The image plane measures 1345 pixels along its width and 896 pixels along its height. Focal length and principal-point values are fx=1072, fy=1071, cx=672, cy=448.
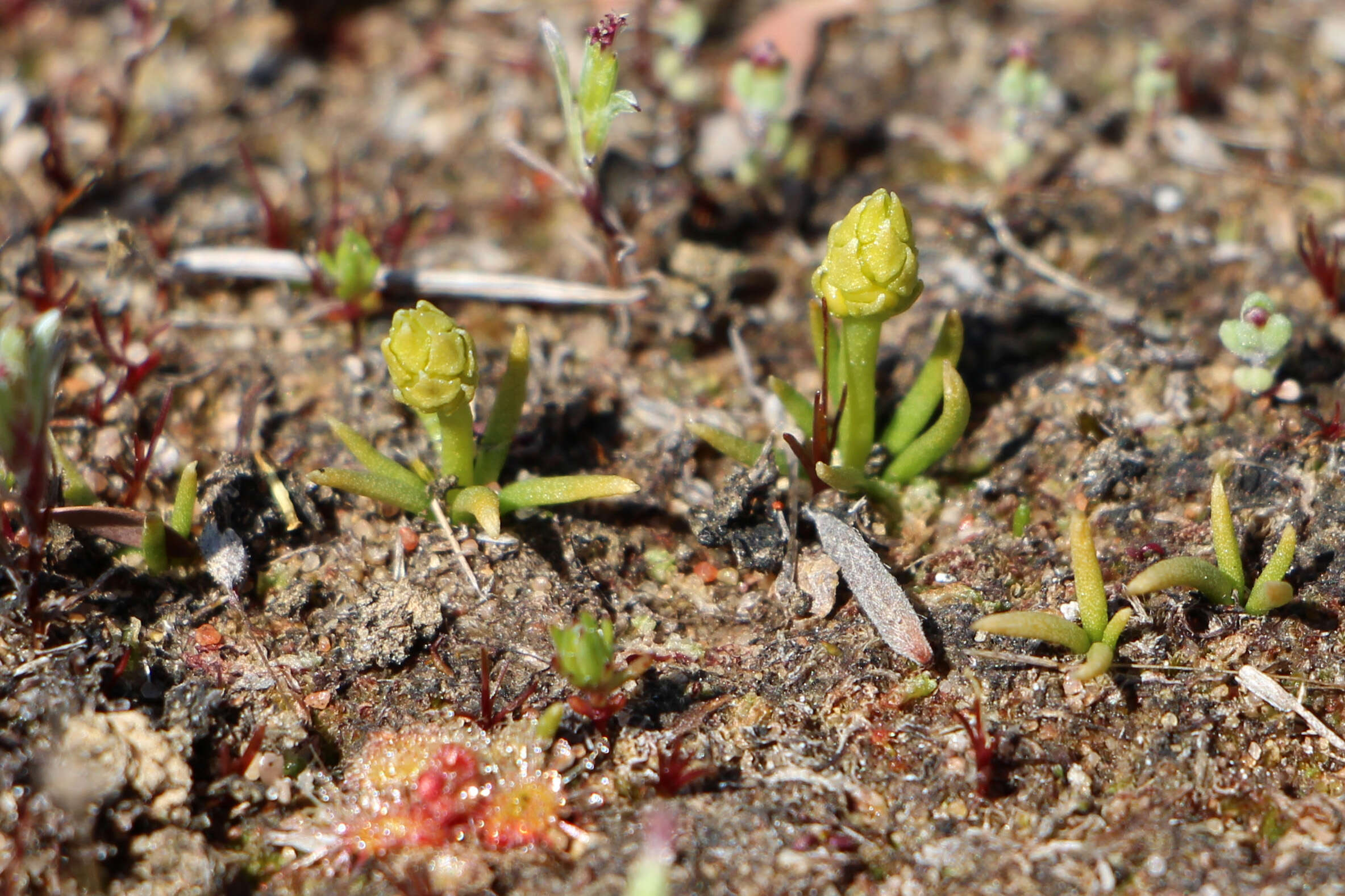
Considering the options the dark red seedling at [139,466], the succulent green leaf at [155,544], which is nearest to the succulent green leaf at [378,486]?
the succulent green leaf at [155,544]

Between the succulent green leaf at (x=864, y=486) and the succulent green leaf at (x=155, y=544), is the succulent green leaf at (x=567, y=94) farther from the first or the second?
the succulent green leaf at (x=155, y=544)

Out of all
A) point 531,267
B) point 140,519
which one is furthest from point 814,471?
point 140,519

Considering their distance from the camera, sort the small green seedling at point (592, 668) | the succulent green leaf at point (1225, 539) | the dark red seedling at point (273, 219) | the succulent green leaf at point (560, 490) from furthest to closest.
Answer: the dark red seedling at point (273, 219) → the succulent green leaf at point (560, 490) → the succulent green leaf at point (1225, 539) → the small green seedling at point (592, 668)

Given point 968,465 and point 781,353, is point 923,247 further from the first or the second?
point 968,465

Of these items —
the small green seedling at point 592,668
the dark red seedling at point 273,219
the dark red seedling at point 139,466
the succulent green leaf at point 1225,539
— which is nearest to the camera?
the small green seedling at point 592,668

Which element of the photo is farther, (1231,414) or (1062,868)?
(1231,414)

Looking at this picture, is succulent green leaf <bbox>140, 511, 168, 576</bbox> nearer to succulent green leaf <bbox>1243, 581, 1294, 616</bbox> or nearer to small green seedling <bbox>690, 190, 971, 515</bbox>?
small green seedling <bbox>690, 190, 971, 515</bbox>

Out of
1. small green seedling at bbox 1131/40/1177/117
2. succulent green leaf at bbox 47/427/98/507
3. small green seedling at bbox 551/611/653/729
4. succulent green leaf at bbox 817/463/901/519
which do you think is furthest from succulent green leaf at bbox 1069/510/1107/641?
succulent green leaf at bbox 47/427/98/507
